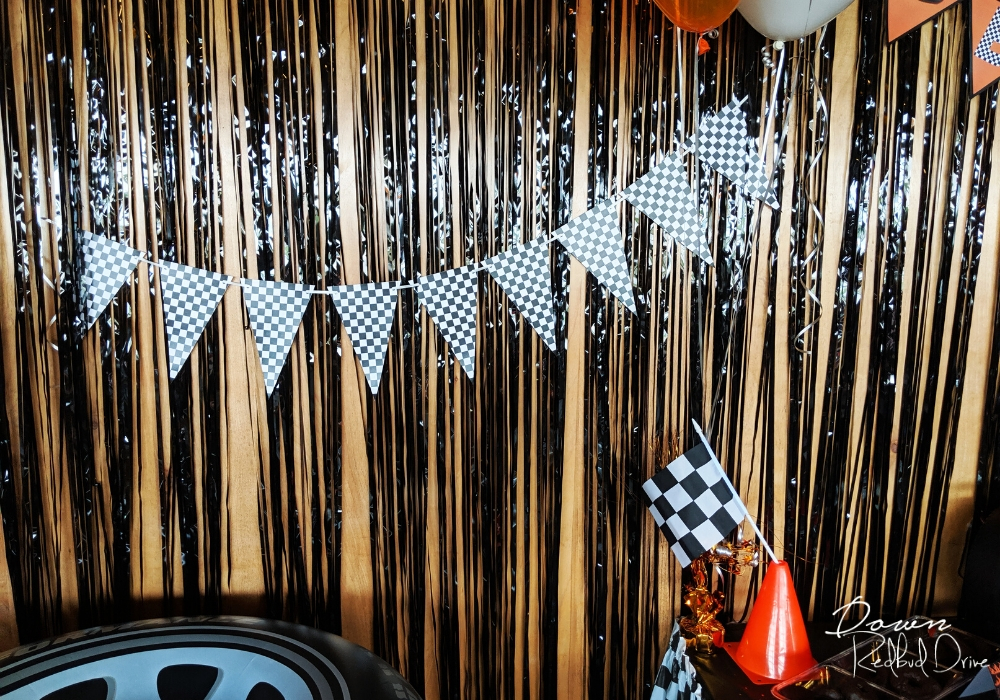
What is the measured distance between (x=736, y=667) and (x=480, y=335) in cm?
90

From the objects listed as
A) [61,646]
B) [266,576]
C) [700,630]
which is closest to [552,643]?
[700,630]

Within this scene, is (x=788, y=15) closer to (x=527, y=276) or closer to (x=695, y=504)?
(x=527, y=276)

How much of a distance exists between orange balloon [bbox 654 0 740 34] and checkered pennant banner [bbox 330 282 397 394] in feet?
2.56

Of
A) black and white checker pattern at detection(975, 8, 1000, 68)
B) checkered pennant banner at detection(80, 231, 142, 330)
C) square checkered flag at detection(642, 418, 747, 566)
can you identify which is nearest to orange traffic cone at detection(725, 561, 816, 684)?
square checkered flag at detection(642, 418, 747, 566)

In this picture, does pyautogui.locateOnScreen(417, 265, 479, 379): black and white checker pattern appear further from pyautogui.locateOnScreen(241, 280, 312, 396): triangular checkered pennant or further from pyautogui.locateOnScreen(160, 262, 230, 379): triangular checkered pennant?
pyautogui.locateOnScreen(160, 262, 230, 379): triangular checkered pennant

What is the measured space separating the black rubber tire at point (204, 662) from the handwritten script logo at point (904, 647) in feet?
3.21

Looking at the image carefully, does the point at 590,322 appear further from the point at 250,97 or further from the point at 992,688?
the point at 992,688

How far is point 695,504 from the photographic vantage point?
1.49 m

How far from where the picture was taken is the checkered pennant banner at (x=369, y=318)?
152cm

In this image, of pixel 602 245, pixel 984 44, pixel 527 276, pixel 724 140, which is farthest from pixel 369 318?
pixel 984 44

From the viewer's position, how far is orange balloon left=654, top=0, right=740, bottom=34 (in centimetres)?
125

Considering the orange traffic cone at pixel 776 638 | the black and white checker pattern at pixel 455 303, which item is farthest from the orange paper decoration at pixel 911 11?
the orange traffic cone at pixel 776 638

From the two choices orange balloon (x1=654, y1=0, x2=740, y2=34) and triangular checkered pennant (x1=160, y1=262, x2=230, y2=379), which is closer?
orange balloon (x1=654, y1=0, x2=740, y2=34)

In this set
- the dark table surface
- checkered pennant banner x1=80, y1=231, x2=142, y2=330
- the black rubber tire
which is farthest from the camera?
checkered pennant banner x1=80, y1=231, x2=142, y2=330
